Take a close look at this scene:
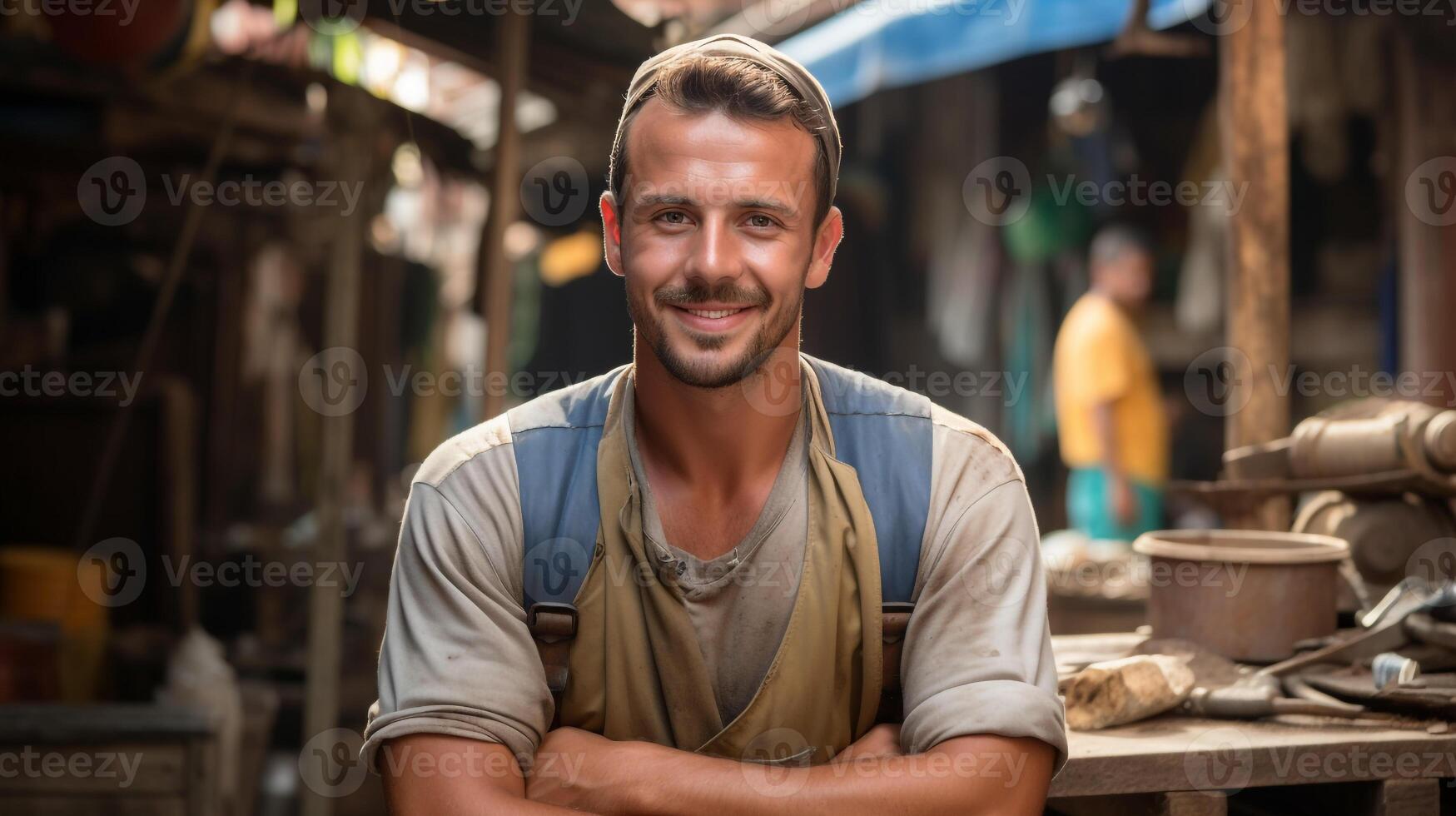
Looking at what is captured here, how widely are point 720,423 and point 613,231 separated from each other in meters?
0.46

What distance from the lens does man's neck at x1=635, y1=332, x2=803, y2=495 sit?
2629 mm

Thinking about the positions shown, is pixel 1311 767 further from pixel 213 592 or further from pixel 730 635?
pixel 213 592

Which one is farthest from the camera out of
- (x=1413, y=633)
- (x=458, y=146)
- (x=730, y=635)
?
(x=458, y=146)

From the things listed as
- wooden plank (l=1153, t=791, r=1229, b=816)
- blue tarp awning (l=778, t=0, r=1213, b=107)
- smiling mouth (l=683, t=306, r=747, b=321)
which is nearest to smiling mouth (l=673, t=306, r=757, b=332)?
smiling mouth (l=683, t=306, r=747, b=321)

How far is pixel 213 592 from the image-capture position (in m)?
8.33

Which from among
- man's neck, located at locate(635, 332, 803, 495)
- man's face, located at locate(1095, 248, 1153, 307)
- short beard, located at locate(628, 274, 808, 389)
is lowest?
man's neck, located at locate(635, 332, 803, 495)

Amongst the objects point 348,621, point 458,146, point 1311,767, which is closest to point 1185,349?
point 458,146

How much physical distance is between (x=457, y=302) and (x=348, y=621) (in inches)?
293

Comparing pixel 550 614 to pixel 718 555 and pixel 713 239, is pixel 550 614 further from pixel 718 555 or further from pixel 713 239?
pixel 713 239

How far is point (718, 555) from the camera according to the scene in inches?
103

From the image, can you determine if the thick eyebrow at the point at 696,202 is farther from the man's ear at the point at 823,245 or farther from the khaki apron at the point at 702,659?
the khaki apron at the point at 702,659

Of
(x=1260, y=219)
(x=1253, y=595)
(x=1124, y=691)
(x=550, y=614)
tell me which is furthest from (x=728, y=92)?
(x=1260, y=219)

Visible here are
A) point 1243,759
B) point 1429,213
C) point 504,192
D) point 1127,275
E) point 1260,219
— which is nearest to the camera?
point 1243,759

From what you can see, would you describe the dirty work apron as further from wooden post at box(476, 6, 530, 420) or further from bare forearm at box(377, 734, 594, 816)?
wooden post at box(476, 6, 530, 420)
